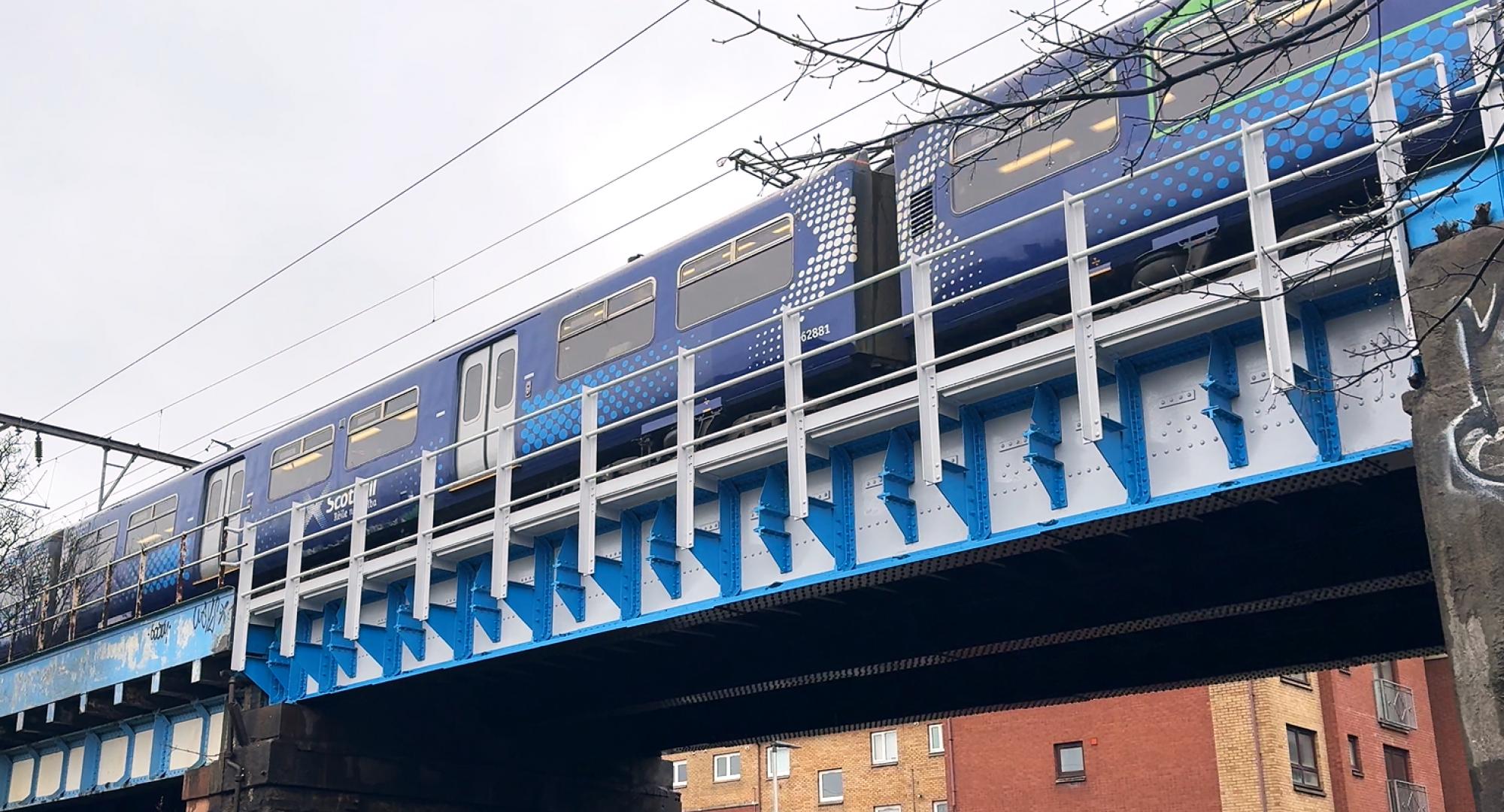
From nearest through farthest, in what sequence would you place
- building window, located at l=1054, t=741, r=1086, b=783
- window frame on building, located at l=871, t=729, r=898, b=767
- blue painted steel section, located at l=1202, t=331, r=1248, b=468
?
blue painted steel section, located at l=1202, t=331, r=1248, b=468 < building window, located at l=1054, t=741, r=1086, b=783 < window frame on building, located at l=871, t=729, r=898, b=767

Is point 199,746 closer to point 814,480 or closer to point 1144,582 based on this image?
point 814,480

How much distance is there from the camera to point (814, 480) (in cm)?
1284

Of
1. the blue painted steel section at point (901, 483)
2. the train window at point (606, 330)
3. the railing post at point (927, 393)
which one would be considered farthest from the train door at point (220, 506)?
the railing post at point (927, 393)

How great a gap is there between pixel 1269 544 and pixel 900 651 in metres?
4.70

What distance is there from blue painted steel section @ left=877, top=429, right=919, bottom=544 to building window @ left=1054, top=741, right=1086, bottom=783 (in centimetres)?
2423

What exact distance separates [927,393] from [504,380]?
906 cm

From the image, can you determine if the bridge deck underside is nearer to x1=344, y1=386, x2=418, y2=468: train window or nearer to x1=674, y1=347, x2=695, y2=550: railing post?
x1=674, y1=347, x2=695, y2=550: railing post

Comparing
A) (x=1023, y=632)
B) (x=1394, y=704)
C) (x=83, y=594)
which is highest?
(x=83, y=594)

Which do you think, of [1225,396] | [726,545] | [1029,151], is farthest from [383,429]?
[1225,396]

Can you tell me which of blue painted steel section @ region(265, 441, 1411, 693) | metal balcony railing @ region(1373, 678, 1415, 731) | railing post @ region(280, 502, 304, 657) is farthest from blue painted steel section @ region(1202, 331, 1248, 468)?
metal balcony railing @ region(1373, 678, 1415, 731)

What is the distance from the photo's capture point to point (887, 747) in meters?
40.2

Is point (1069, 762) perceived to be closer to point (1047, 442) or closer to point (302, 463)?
point (302, 463)

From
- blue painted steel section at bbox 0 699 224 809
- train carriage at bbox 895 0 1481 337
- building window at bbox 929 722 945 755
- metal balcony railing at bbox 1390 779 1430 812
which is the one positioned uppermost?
train carriage at bbox 895 0 1481 337

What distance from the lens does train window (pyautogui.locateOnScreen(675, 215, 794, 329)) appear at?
15484 millimetres
